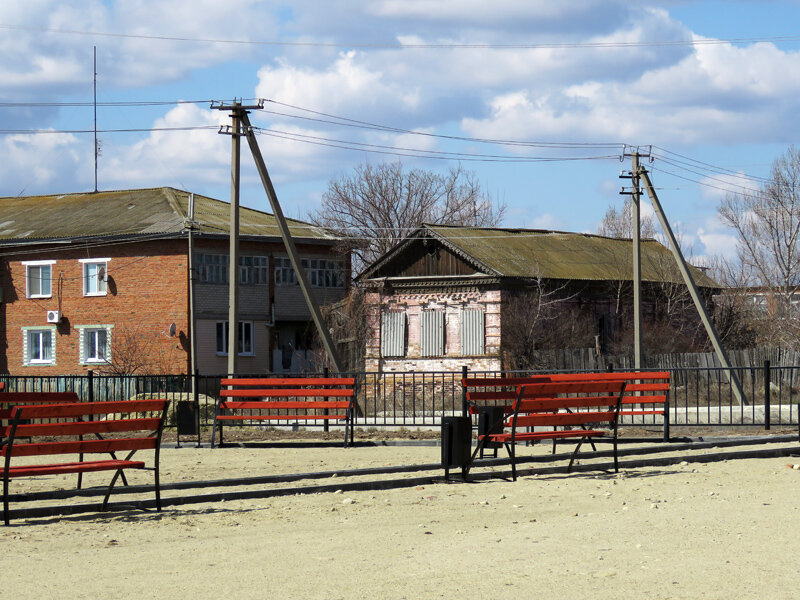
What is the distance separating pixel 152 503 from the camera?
10992mm

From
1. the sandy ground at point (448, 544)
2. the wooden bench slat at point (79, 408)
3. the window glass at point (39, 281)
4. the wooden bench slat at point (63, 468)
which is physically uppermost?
the window glass at point (39, 281)

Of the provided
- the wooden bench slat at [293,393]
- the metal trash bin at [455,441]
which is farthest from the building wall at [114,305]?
the metal trash bin at [455,441]

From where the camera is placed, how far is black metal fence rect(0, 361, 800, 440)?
794 inches

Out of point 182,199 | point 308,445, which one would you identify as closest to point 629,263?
point 182,199

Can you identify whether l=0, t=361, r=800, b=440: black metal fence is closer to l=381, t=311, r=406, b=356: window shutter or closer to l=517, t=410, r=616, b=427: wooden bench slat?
l=517, t=410, r=616, b=427: wooden bench slat

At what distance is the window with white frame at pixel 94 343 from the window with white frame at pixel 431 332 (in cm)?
1366

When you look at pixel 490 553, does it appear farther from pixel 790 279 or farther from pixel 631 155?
pixel 790 279

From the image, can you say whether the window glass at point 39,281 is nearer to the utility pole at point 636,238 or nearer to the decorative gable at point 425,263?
the decorative gable at point 425,263

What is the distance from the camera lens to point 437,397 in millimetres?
39812

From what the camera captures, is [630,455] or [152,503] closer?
[152,503]

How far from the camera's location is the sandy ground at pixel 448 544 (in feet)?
23.8

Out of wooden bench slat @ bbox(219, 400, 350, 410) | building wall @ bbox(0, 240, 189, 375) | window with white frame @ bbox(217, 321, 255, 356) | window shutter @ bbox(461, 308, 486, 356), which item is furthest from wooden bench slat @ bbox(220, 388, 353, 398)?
window with white frame @ bbox(217, 321, 255, 356)

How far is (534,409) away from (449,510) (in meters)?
2.96

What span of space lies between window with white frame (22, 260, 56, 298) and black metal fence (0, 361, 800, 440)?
35.2 ft
